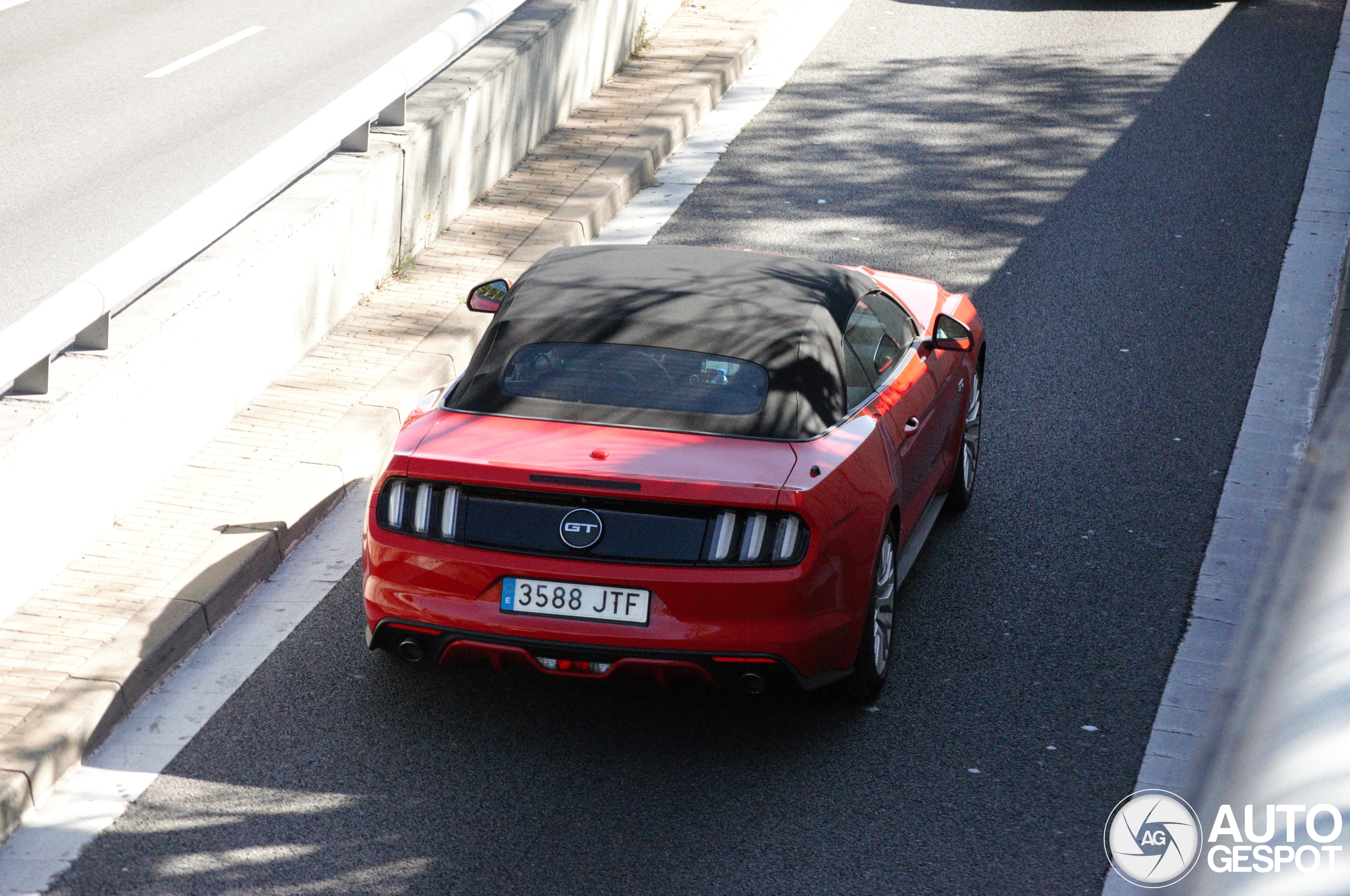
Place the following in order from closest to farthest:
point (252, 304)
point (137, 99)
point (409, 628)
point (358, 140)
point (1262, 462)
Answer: point (409, 628) < point (252, 304) < point (1262, 462) < point (358, 140) < point (137, 99)

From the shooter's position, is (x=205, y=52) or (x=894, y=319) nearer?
(x=894, y=319)

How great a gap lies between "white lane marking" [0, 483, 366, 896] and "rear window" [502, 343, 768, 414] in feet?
4.32

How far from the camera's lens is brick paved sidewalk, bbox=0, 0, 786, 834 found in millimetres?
5480

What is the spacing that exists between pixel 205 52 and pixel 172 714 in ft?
43.0

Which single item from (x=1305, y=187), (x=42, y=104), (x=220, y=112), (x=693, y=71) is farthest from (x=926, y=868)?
(x=42, y=104)

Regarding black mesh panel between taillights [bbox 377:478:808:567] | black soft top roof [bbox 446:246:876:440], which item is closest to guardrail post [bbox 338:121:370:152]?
black soft top roof [bbox 446:246:876:440]

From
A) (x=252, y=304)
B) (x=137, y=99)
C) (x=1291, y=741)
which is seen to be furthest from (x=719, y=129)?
(x=1291, y=741)

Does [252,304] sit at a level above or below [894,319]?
below

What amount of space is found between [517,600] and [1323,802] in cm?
346

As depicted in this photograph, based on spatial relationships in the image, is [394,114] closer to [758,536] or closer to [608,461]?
[608,461]

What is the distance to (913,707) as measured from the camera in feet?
17.7

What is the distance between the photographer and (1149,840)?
4.68 meters

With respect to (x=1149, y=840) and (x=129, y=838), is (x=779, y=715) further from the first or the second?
(x=129, y=838)

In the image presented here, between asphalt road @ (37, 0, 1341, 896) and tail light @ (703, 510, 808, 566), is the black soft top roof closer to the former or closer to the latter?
tail light @ (703, 510, 808, 566)
